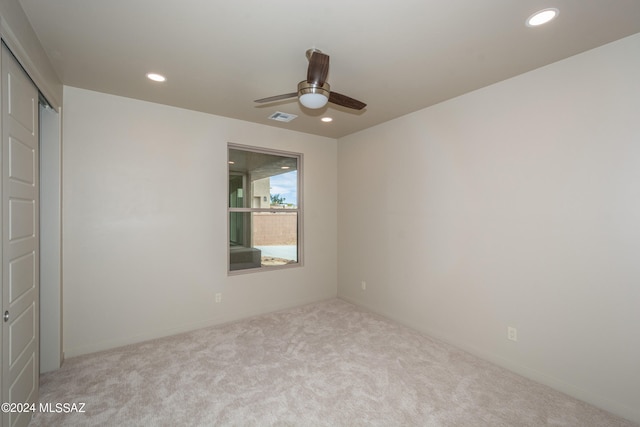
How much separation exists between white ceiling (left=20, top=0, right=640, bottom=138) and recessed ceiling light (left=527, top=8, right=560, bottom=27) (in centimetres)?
5

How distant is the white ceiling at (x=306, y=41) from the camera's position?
1760mm

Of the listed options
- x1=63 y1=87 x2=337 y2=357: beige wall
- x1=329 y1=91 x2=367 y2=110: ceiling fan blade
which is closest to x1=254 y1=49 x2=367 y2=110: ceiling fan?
x1=329 y1=91 x2=367 y2=110: ceiling fan blade

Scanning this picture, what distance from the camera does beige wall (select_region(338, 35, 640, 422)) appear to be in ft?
6.87

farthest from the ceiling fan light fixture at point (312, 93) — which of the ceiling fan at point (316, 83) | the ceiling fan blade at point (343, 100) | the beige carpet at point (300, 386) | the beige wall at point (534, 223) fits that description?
the beige carpet at point (300, 386)

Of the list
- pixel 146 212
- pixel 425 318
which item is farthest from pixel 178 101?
pixel 425 318

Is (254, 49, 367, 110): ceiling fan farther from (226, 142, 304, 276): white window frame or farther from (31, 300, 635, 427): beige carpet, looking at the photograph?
(31, 300, 635, 427): beige carpet

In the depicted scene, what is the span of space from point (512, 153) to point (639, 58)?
0.95m

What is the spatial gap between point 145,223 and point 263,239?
153 cm

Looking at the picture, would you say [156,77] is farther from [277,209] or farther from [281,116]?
[277,209]

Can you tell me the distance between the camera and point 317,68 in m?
1.95

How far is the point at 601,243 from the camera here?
218 cm

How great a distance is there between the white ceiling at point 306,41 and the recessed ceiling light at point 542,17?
45mm

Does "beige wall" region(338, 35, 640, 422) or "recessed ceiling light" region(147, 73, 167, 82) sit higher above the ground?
"recessed ceiling light" region(147, 73, 167, 82)

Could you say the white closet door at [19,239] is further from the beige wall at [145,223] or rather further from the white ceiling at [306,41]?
the beige wall at [145,223]
